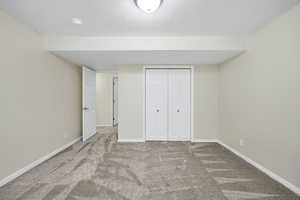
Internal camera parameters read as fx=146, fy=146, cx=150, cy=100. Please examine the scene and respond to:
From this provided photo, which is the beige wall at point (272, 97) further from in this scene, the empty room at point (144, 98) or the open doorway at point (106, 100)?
the open doorway at point (106, 100)

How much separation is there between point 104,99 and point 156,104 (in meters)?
2.91

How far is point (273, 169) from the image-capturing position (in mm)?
2047

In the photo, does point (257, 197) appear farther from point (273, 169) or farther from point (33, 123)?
point (33, 123)

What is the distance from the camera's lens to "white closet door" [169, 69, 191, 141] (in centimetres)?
385

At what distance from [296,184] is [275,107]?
3.07 feet

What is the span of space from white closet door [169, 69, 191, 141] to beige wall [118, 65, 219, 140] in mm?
203

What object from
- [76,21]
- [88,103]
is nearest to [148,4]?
[76,21]

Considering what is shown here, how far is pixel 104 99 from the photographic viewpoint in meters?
5.95

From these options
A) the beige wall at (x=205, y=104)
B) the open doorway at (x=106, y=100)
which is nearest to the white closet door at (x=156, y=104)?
the beige wall at (x=205, y=104)

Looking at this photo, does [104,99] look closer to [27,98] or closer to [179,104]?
[179,104]

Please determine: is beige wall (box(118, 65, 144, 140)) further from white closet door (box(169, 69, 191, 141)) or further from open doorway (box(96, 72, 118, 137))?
open doorway (box(96, 72, 118, 137))

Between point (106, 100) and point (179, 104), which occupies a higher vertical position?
point (106, 100)

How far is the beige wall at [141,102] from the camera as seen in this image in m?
3.76

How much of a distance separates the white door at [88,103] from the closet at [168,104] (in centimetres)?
160
